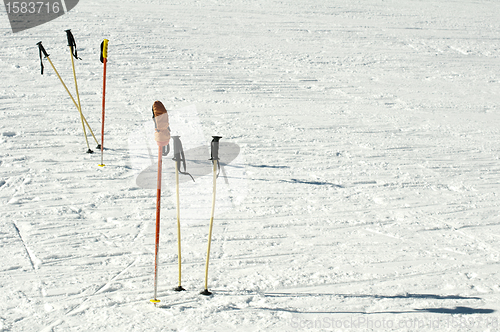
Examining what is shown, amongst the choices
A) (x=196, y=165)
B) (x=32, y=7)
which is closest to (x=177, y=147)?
(x=196, y=165)

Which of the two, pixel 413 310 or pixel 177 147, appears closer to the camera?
pixel 177 147

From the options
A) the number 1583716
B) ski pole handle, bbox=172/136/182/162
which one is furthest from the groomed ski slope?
ski pole handle, bbox=172/136/182/162

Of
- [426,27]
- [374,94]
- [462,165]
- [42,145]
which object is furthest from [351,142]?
[426,27]

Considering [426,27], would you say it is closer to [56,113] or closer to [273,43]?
[273,43]

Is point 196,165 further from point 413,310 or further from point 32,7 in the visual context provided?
point 32,7

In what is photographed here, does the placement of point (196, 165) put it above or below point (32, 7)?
below

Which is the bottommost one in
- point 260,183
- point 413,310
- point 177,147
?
point 413,310

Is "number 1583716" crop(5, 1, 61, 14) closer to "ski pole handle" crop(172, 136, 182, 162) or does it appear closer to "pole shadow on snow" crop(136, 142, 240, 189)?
"pole shadow on snow" crop(136, 142, 240, 189)

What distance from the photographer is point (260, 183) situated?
529 cm

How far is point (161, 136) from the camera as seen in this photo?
2984 mm

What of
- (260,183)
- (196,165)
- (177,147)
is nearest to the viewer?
Result: (177,147)

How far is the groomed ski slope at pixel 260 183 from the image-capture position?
350cm

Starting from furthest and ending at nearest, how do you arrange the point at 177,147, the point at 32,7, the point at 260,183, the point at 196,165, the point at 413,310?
the point at 32,7 < the point at 196,165 < the point at 260,183 < the point at 413,310 < the point at 177,147

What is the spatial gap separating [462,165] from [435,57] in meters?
4.88
